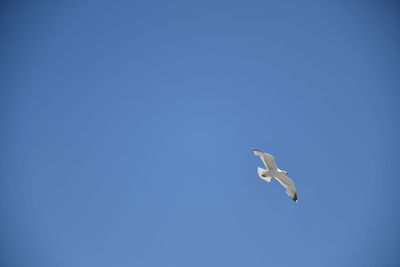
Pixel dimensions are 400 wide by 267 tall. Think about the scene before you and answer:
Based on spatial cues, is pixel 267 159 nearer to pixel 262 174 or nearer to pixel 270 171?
pixel 270 171

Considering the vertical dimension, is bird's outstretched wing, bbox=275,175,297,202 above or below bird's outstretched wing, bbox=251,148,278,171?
below

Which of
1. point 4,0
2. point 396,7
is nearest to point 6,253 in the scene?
point 4,0

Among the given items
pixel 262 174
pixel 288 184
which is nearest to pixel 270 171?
pixel 262 174

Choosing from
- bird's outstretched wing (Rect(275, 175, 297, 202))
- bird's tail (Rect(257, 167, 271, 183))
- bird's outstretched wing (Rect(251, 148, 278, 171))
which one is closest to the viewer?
bird's outstretched wing (Rect(251, 148, 278, 171))

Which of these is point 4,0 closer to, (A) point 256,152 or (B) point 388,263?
(A) point 256,152

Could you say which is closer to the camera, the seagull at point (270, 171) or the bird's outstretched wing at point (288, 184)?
the seagull at point (270, 171)

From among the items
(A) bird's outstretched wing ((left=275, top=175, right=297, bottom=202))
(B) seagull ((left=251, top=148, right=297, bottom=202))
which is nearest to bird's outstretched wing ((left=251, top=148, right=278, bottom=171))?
(B) seagull ((left=251, top=148, right=297, bottom=202))

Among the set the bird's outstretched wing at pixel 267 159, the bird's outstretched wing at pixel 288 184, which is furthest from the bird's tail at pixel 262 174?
the bird's outstretched wing at pixel 288 184

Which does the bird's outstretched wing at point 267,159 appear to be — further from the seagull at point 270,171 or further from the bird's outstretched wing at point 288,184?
the bird's outstretched wing at point 288,184

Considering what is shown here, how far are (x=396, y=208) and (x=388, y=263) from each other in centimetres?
757

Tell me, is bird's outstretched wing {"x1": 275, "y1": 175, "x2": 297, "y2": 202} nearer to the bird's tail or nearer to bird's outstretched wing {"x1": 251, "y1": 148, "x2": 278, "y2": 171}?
the bird's tail

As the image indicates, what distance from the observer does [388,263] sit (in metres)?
44.4

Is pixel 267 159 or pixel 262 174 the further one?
pixel 262 174

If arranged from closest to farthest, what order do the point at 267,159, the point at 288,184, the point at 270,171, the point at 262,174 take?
the point at 267,159 < the point at 270,171 < the point at 262,174 < the point at 288,184
